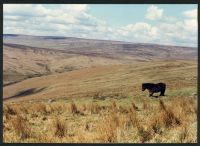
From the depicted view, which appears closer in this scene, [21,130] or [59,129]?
[21,130]

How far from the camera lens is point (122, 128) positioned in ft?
24.0

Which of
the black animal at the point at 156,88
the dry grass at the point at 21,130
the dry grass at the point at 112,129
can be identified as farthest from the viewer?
the black animal at the point at 156,88

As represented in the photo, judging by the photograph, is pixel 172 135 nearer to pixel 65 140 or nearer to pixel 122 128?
pixel 122 128

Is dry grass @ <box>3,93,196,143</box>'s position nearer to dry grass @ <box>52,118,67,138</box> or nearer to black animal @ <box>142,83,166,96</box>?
dry grass @ <box>52,118,67,138</box>

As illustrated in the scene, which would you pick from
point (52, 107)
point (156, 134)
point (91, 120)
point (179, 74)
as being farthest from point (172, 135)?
point (179, 74)

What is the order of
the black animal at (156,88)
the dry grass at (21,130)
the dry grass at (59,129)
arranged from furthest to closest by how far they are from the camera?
the black animal at (156,88), the dry grass at (59,129), the dry grass at (21,130)

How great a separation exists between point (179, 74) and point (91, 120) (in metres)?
16.3

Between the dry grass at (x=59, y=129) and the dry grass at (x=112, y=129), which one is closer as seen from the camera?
the dry grass at (x=112, y=129)

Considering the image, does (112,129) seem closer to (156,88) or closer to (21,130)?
(21,130)

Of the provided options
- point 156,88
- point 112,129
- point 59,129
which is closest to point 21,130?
point 59,129

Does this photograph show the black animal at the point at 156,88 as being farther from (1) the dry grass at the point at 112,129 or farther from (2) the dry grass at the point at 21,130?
(2) the dry grass at the point at 21,130

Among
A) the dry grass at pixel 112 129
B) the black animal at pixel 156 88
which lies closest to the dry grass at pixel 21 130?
the dry grass at pixel 112 129

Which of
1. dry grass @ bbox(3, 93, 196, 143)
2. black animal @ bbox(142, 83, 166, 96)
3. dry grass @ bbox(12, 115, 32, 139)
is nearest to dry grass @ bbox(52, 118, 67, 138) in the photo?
dry grass @ bbox(3, 93, 196, 143)

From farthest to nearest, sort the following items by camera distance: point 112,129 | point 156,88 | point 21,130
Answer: point 156,88
point 21,130
point 112,129
